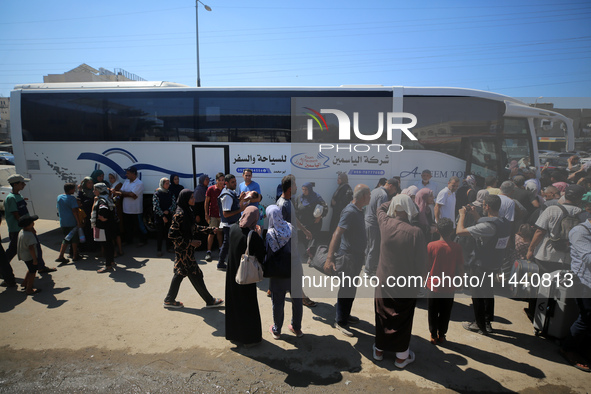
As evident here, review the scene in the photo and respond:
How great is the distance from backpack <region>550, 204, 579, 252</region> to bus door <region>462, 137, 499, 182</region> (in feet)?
5.35

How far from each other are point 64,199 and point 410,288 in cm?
639

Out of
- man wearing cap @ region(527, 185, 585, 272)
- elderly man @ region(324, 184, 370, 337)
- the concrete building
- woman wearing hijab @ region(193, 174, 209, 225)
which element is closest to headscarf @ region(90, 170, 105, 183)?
woman wearing hijab @ region(193, 174, 209, 225)

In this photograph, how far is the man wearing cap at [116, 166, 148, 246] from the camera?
7.11 meters

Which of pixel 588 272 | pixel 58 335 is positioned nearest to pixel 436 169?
pixel 588 272

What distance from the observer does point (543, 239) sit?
404 centimetres

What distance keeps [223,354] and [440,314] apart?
2533 millimetres

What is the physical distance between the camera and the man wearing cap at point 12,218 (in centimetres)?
511

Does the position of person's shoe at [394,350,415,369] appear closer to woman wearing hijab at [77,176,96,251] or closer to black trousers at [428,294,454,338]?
black trousers at [428,294,454,338]

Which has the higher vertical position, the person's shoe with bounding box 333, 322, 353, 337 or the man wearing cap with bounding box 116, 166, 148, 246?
the man wearing cap with bounding box 116, 166, 148, 246

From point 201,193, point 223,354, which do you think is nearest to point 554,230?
point 223,354

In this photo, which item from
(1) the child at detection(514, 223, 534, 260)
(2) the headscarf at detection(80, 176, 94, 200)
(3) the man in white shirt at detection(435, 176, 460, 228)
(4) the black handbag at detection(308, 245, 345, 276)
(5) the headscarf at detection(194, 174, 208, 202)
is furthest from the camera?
(5) the headscarf at detection(194, 174, 208, 202)

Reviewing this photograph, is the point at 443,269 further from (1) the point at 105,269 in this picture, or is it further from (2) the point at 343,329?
(1) the point at 105,269

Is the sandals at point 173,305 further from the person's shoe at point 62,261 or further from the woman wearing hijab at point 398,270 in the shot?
the person's shoe at point 62,261

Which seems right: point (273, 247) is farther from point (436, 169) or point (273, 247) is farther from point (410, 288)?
point (436, 169)
